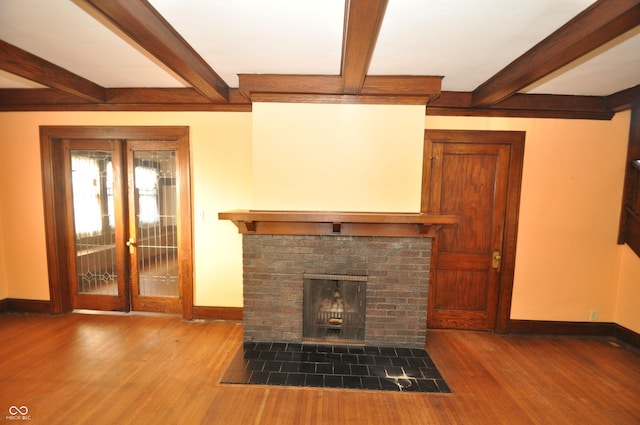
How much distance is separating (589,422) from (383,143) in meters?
2.50

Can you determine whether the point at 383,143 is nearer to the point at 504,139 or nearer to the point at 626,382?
the point at 504,139

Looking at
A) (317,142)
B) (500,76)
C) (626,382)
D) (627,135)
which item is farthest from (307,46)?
(626,382)

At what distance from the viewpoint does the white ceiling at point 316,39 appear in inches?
57.7

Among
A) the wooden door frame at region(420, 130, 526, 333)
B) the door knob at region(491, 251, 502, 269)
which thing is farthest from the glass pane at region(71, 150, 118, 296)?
the door knob at region(491, 251, 502, 269)

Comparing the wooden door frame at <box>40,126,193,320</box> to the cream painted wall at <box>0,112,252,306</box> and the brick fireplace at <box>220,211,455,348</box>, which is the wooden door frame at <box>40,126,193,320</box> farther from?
the brick fireplace at <box>220,211,455,348</box>

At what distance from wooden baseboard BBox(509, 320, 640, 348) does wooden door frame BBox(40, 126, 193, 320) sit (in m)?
3.66

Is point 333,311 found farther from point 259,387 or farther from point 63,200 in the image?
point 63,200

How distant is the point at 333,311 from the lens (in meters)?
2.60

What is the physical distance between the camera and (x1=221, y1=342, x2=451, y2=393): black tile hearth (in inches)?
81.9

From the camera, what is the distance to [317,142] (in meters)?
2.45

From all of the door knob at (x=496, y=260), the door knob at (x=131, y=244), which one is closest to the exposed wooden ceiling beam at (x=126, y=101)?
the door knob at (x=131, y=244)

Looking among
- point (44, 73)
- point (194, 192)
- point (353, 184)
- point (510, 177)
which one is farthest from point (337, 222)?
point (44, 73)

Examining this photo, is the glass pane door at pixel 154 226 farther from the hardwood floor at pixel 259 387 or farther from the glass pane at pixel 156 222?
the hardwood floor at pixel 259 387

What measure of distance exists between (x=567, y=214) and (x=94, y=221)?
209 inches
